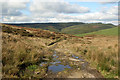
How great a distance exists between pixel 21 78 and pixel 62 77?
218 cm

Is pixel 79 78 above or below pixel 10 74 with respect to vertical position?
below

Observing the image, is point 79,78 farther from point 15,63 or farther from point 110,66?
point 15,63

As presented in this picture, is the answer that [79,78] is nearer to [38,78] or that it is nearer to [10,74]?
[38,78]

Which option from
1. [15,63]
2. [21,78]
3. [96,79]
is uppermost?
[15,63]

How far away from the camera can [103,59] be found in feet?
23.5

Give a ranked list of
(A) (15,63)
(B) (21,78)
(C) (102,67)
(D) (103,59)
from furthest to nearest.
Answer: (D) (103,59), (C) (102,67), (A) (15,63), (B) (21,78)

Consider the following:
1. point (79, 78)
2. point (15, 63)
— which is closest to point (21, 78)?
point (15, 63)

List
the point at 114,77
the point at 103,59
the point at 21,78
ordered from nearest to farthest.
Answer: the point at 21,78 → the point at 114,77 → the point at 103,59

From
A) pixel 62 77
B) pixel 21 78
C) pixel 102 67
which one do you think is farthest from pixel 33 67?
pixel 102 67

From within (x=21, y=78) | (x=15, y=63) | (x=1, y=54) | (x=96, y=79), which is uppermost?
(x=1, y=54)

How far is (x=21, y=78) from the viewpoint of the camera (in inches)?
193

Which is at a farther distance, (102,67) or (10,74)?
(102,67)

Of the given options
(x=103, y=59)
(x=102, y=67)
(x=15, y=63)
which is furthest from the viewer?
(x=103, y=59)

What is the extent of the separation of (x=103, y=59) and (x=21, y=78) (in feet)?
18.0
